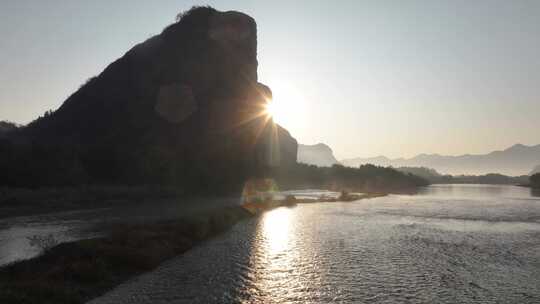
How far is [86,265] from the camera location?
2134 cm

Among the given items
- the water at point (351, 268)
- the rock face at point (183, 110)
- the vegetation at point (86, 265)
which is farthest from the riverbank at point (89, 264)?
the rock face at point (183, 110)

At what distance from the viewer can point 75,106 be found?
158 metres

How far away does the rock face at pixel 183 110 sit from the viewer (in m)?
128

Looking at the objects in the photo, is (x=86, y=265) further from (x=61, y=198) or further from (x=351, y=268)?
(x=61, y=198)

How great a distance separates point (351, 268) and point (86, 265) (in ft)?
60.2

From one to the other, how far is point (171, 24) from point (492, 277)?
17893cm

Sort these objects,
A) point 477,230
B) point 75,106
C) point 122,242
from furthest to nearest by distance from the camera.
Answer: point 75,106
point 477,230
point 122,242

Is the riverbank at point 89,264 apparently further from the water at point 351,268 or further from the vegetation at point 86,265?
the water at point 351,268

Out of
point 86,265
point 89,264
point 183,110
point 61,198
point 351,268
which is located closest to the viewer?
point 86,265

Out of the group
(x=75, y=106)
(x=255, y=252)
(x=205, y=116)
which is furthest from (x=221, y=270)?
(x=75, y=106)

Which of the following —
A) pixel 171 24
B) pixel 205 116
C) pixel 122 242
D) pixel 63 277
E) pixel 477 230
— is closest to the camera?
pixel 63 277

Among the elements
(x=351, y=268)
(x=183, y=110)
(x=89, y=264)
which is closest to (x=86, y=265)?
(x=89, y=264)

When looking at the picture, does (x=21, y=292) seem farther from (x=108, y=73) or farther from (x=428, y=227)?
(x=108, y=73)

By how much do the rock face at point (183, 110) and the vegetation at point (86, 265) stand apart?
83905 millimetres
